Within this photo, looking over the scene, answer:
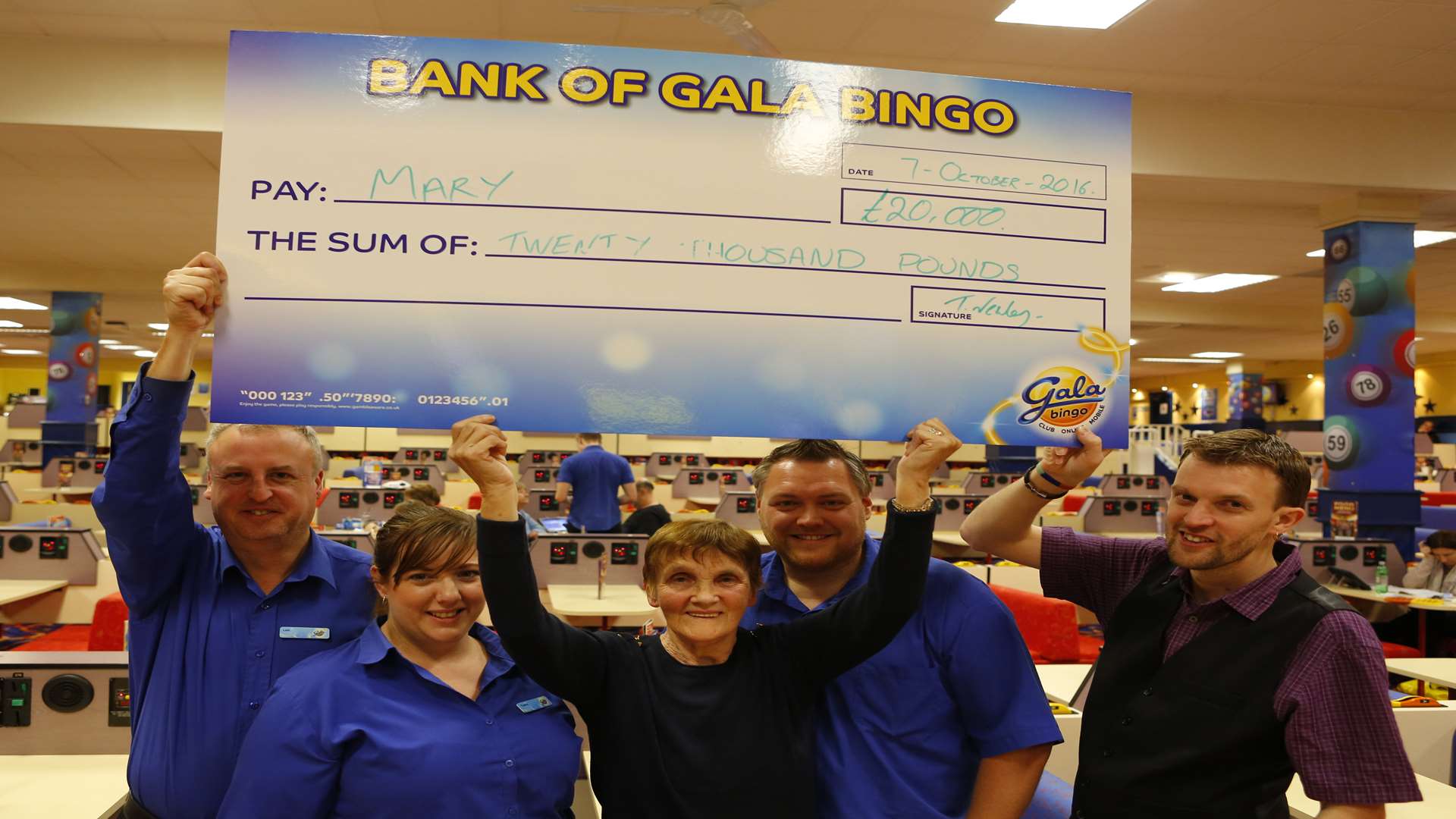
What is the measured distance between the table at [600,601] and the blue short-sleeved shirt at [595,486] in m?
2.18

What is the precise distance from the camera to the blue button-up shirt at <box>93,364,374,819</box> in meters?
1.64

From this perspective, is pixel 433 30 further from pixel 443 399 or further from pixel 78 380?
pixel 78 380

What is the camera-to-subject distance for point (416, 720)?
162 centimetres

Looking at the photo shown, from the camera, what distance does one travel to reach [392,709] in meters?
1.61

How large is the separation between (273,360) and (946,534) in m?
8.02

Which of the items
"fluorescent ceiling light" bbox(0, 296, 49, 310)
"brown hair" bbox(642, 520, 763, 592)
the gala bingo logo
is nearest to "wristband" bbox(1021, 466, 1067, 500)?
the gala bingo logo

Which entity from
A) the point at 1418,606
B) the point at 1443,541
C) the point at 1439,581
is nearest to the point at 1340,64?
the point at 1443,541

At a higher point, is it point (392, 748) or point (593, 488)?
point (593, 488)

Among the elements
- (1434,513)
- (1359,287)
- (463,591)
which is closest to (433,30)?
(463,591)

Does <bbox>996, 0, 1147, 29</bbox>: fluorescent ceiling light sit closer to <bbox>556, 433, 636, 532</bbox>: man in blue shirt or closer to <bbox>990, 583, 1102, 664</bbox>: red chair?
<bbox>990, 583, 1102, 664</bbox>: red chair

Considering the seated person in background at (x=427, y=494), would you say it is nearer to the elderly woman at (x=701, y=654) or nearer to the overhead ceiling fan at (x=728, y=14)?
the overhead ceiling fan at (x=728, y=14)

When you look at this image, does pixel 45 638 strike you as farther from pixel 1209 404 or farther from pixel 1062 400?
pixel 1209 404

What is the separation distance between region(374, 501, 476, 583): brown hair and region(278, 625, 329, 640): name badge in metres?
0.18

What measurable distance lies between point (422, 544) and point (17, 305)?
62.6 feet
